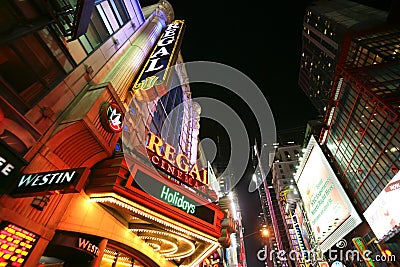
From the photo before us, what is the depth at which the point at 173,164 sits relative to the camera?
11.3 meters

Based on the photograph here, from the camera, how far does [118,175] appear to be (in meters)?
7.91

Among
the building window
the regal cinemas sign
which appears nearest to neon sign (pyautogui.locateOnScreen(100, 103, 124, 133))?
the regal cinemas sign

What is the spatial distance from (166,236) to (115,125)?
7.08 m

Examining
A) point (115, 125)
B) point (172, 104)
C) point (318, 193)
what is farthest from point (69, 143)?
point (318, 193)

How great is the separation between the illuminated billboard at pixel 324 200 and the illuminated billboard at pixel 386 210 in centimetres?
359

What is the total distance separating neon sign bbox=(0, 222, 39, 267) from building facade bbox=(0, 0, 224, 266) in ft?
0.08

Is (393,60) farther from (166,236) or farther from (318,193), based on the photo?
(166,236)

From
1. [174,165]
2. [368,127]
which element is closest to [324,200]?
[368,127]

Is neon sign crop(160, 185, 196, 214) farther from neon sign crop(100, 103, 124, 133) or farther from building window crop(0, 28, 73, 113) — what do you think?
building window crop(0, 28, 73, 113)

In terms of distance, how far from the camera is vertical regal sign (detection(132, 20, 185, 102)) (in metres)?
12.9

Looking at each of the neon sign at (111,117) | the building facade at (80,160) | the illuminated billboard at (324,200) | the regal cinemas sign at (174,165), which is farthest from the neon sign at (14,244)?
the illuminated billboard at (324,200)

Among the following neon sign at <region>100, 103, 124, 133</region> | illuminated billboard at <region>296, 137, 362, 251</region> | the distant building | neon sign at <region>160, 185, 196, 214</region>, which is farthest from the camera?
the distant building

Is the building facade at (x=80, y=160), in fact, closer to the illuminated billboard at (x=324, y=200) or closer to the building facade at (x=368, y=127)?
the building facade at (x=368, y=127)

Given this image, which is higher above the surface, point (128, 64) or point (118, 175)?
point (128, 64)
